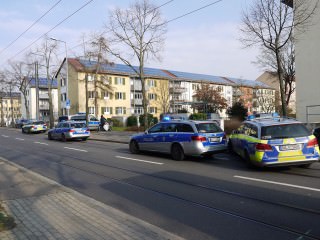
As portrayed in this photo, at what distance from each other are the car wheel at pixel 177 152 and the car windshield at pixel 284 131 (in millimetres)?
3746

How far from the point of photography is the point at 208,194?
724 cm

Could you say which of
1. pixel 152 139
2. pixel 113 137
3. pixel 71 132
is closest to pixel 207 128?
pixel 152 139

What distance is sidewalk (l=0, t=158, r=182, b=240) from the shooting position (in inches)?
182

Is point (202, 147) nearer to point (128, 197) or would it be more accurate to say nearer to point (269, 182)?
point (269, 182)

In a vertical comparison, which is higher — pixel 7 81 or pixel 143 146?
pixel 7 81

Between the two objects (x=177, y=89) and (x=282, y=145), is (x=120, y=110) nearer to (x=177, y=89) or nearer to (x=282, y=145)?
(x=177, y=89)

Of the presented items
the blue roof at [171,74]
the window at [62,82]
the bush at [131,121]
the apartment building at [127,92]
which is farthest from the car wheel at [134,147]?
the window at [62,82]

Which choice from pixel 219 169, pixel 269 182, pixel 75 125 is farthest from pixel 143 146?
pixel 75 125

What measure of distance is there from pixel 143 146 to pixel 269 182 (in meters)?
7.22

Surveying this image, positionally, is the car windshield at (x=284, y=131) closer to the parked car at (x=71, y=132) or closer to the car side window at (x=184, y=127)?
the car side window at (x=184, y=127)

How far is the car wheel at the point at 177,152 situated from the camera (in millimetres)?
12546

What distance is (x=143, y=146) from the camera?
571 inches

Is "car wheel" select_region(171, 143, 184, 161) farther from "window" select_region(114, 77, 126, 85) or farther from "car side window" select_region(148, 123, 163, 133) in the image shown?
"window" select_region(114, 77, 126, 85)

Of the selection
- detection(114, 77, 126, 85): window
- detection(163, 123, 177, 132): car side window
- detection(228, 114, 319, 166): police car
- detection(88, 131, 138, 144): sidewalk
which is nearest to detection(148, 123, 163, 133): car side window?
detection(163, 123, 177, 132): car side window
